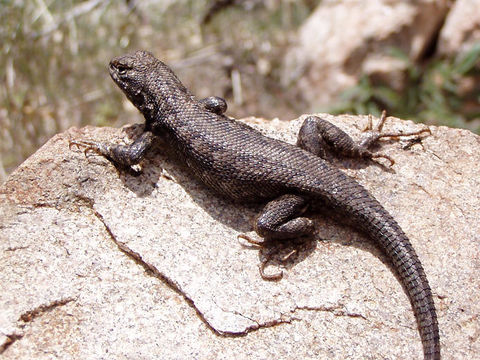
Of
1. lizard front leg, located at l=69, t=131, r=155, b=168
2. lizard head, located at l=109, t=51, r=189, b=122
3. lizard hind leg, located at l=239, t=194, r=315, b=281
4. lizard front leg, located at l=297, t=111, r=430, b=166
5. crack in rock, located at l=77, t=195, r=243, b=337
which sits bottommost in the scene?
crack in rock, located at l=77, t=195, r=243, b=337

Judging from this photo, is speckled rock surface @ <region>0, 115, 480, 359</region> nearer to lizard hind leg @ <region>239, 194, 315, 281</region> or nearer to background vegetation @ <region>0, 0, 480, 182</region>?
lizard hind leg @ <region>239, 194, 315, 281</region>

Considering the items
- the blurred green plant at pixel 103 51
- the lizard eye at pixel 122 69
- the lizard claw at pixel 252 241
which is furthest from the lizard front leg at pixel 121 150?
the blurred green plant at pixel 103 51

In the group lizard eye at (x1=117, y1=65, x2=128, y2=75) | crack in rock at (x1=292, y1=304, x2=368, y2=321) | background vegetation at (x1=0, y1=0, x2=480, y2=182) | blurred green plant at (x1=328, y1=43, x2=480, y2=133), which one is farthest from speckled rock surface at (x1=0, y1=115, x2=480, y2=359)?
background vegetation at (x1=0, y1=0, x2=480, y2=182)

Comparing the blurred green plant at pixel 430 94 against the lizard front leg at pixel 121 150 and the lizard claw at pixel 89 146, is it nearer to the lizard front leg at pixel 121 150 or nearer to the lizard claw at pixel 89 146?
→ the lizard front leg at pixel 121 150

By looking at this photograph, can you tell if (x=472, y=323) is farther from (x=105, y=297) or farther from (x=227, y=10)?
(x=227, y=10)

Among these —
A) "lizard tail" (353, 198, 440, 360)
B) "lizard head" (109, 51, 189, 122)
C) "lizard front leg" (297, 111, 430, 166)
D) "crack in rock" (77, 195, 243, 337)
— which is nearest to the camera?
"lizard tail" (353, 198, 440, 360)

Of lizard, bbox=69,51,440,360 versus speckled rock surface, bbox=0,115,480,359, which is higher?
lizard, bbox=69,51,440,360
